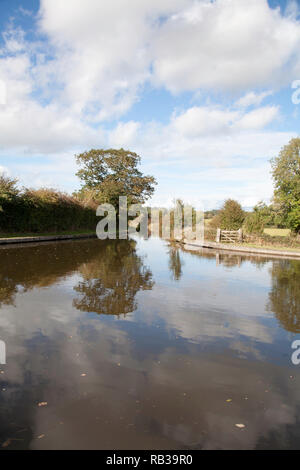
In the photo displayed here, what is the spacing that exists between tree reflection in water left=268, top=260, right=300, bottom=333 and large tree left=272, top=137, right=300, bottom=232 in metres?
19.9

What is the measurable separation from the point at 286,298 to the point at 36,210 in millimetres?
21306

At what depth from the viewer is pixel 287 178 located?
102 ft

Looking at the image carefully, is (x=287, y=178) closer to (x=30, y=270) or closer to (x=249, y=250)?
(x=249, y=250)

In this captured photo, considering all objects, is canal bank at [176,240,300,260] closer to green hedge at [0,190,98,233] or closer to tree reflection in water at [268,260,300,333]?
tree reflection in water at [268,260,300,333]

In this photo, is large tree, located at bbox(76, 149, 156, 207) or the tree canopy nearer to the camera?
the tree canopy

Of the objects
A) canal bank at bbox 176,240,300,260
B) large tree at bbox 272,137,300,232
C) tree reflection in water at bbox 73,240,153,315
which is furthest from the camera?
large tree at bbox 272,137,300,232

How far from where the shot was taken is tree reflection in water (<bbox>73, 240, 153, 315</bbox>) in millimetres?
6887

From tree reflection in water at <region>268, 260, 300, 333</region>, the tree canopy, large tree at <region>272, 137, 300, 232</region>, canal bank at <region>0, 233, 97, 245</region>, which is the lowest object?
tree reflection in water at <region>268, 260, 300, 333</region>

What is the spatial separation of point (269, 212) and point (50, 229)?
23.1 metres

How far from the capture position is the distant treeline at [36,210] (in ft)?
71.6

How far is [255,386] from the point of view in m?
3.80

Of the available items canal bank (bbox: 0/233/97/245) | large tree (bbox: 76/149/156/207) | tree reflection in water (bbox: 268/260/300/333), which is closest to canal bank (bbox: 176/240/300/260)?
tree reflection in water (bbox: 268/260/300/333)

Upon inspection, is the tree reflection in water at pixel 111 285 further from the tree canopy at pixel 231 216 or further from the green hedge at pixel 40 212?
the tree canopy at pixel 231 216
